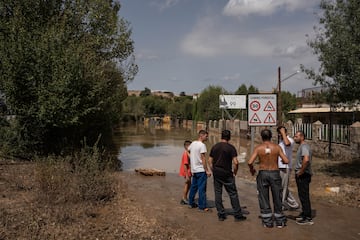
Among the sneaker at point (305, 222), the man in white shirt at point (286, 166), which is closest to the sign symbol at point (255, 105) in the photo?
the man in white shirt at point (286, 166)

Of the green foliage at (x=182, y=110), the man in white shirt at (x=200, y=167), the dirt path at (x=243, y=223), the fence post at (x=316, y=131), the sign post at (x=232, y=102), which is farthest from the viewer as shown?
the green foliage at (x=182, y=110)

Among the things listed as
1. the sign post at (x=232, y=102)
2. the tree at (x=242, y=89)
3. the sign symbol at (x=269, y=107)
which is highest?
the tree at (x=242, y=89)

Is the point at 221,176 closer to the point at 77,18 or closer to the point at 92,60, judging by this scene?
the point at 92,60

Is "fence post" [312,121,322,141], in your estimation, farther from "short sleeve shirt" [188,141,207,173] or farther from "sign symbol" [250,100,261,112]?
"short sleeve shirt" [188,141,207,173]

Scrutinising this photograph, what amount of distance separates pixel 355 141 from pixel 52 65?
12.8 metres

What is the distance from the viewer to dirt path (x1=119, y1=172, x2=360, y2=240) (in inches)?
254

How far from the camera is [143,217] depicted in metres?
7.38

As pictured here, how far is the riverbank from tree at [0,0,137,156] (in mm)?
2892

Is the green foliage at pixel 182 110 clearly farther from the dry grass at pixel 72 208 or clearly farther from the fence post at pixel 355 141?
the dry grass at pixel 72 208

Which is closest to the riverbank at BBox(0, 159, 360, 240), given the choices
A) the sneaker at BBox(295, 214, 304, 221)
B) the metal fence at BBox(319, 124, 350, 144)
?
the sneaker at BBox(295, 214, 304, 221)

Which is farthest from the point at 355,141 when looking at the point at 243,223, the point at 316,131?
the point at 243,223

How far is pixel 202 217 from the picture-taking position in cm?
762

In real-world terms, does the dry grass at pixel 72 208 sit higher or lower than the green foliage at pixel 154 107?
lower

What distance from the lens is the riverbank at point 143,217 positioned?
6047mm
